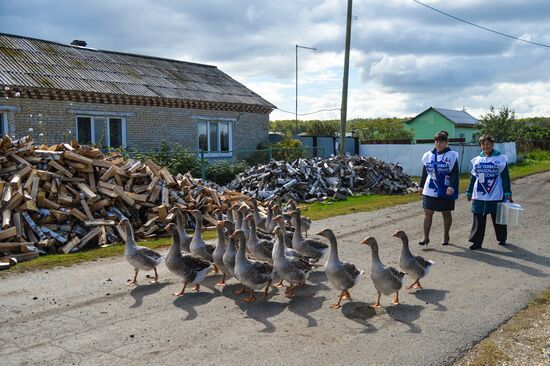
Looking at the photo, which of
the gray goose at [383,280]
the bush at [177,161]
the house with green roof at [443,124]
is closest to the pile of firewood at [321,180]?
the bush at [177,161]

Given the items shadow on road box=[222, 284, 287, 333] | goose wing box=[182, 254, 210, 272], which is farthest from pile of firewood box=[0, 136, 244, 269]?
shadow on road box=[222, 284, 287, 333]

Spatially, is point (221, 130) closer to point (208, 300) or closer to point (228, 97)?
point (228, 97)

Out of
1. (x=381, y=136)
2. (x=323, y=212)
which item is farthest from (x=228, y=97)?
(x=381, y=136)

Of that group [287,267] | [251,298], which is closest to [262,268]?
[287,267]

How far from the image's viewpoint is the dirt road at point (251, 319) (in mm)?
5656

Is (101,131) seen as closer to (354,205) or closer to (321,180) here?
(321,180)

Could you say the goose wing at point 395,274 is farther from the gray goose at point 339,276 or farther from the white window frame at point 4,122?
the white window frame at point 4,122

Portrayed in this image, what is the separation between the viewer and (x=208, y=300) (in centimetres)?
767

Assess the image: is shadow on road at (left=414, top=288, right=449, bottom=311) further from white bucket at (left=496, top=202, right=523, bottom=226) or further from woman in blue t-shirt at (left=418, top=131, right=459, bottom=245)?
white bucket at (left=496, top=202, right=523, bottom=226)

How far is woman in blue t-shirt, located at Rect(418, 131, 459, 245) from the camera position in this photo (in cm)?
1071

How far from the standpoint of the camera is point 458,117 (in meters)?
62.5

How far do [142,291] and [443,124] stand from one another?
57853mm

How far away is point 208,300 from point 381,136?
1889 inches

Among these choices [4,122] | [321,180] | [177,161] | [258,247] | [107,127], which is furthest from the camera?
[107,127]
